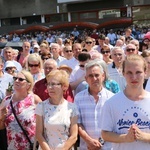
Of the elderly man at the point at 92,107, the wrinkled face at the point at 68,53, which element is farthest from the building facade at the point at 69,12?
the elderly man at the point at 92,107

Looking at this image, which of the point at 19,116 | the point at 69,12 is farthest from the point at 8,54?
the point at 69,12

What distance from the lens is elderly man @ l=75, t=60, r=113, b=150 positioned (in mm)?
4195

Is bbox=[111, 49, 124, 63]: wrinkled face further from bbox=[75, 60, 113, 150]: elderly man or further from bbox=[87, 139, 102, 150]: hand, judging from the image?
bbox=[87, 139, 102, 150]: hand

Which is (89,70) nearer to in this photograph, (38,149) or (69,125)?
(69,125)

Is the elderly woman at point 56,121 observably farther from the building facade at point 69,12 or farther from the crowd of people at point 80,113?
the building facade at point 69,12

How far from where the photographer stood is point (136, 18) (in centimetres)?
3534

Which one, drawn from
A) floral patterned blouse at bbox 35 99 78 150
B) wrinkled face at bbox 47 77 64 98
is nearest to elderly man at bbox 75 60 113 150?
floral patterned blouse at bbox 35 99 78 150

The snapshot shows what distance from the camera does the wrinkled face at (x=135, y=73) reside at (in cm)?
308

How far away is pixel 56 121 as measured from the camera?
3938mm

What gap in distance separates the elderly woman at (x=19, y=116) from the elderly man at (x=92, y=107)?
583mm

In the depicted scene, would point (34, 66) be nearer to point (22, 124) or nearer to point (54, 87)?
point (22, 124)

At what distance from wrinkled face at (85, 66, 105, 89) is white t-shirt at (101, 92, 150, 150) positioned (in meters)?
1.03

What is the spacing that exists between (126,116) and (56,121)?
103cm

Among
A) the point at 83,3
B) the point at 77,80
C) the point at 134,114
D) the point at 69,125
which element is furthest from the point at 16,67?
the point at 83,3
